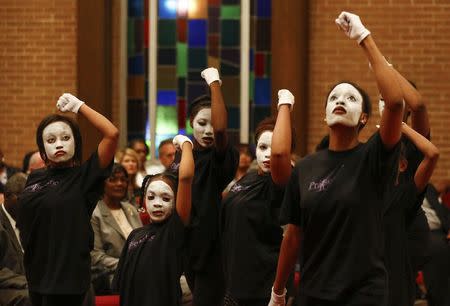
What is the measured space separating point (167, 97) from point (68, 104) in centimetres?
562

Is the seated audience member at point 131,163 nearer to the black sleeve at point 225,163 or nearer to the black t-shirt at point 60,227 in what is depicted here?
the black sleeve at point 225,163

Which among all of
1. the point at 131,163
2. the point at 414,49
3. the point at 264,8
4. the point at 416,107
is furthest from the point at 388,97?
the point at 264,8

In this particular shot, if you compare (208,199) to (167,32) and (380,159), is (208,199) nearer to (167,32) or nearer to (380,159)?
(380,159)

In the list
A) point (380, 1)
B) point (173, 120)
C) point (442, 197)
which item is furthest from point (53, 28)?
point (442, 197)

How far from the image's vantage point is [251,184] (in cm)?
587

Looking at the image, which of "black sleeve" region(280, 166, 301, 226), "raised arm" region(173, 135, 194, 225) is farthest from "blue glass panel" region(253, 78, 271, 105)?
"black sleeve" region(280, 166, 301, 226)

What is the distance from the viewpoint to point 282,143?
4934mm

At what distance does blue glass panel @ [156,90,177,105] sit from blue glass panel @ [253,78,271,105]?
2.79 ft

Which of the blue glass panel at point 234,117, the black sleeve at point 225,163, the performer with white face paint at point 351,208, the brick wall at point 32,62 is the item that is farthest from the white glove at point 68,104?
the blue glass panel at point 234,117

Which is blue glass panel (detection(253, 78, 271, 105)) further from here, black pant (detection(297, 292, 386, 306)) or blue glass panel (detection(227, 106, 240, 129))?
black pant (detection(297, 292, 386, 306))

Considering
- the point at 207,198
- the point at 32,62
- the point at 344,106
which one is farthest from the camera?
the point at 32,62

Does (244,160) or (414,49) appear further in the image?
(414,49)

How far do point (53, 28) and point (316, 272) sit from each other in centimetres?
705

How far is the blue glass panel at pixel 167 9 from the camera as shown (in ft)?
37.1
